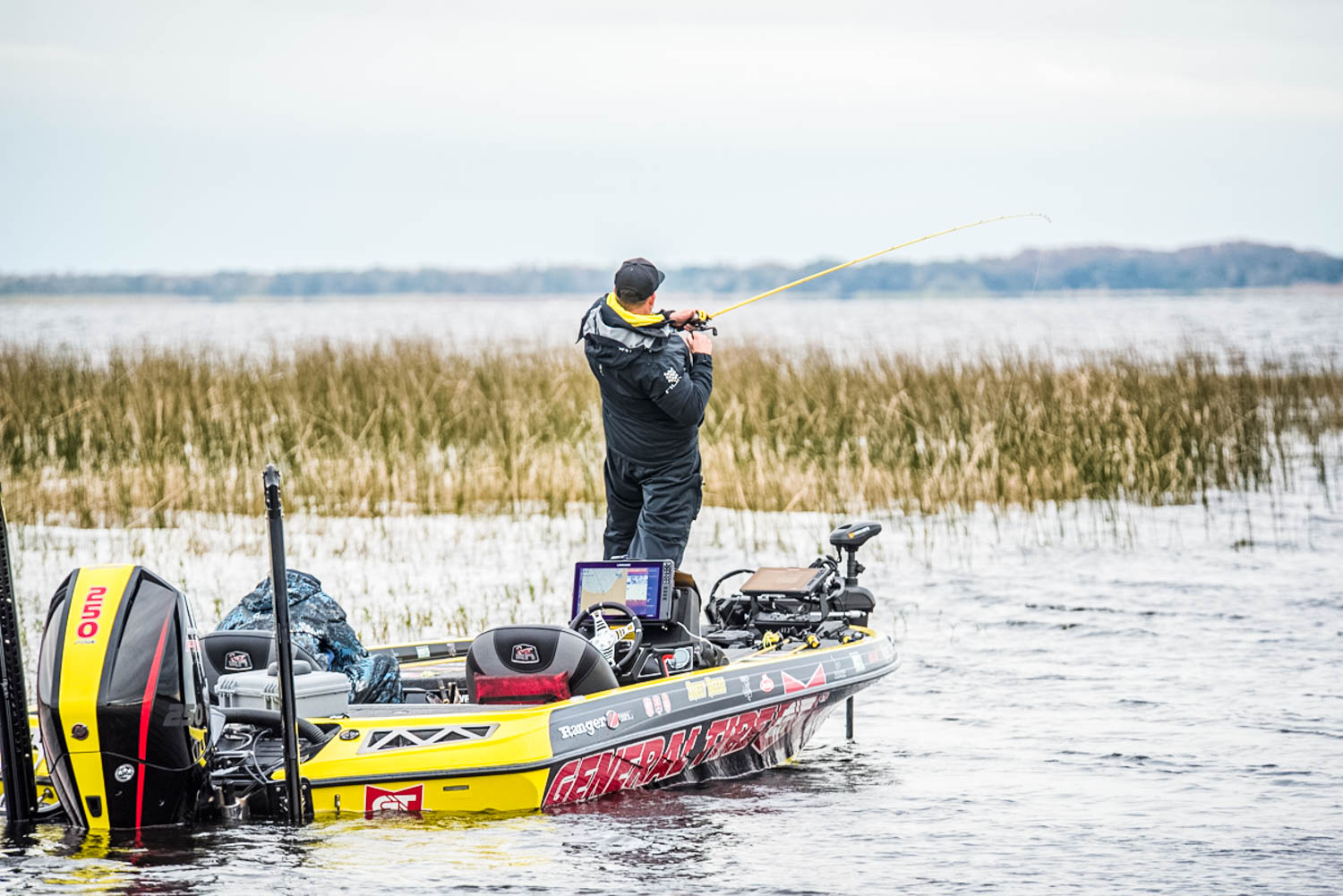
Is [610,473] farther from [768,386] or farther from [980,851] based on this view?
[768,386]

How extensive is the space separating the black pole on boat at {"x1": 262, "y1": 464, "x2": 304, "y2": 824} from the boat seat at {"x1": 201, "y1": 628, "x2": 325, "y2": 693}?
722mm

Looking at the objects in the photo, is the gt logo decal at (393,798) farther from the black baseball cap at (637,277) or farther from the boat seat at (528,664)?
the black baseball cap at (637,277)

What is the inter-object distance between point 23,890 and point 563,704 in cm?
188

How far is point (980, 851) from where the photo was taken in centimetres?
580

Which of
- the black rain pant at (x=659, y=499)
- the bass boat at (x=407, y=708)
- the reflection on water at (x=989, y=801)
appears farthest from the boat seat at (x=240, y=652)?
the black rain pant at (x=659, y=499)

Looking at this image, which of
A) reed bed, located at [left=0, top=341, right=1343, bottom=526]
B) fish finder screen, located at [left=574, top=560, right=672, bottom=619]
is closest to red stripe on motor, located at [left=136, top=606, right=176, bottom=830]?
fish finder screen, located at [left=574, top=560, right=672, bottom=619]

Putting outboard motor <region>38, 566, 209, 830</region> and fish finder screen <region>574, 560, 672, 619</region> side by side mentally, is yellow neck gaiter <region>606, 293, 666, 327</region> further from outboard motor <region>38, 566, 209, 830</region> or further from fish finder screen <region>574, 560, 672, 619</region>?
outboard motor <region>38, 566, 209, 830</region>

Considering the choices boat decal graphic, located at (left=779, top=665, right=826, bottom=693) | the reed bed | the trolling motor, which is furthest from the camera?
the reed bed

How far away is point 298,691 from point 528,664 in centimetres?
82

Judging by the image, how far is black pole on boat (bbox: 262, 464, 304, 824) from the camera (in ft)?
17.4

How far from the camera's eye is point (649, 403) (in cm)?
744

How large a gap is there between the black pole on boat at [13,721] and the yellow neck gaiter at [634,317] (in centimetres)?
276

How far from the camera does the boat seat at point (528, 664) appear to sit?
6.28 m

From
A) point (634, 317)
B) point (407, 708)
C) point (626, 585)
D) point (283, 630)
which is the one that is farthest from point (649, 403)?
point (283, 630)
